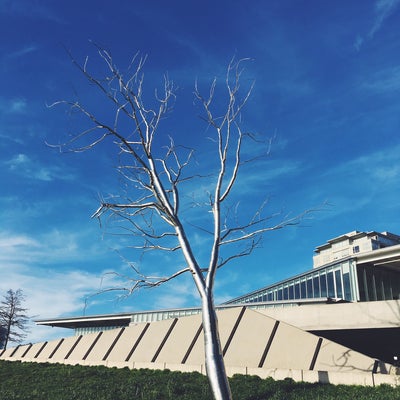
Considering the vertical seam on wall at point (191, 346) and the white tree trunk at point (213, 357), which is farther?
the vertical seam on wall at point (191, 346)

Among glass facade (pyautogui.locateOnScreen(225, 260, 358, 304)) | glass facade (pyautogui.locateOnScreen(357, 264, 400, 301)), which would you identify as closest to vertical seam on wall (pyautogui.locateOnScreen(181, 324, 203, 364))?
glass facade (pyautogui.locateOnScreen(225, 260, 358, 304))

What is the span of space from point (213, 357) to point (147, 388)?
7141mm

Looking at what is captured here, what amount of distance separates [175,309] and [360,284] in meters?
17.3

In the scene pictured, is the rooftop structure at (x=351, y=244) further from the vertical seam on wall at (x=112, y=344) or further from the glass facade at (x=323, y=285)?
the vertical seam on wall at (x=112, y=344)

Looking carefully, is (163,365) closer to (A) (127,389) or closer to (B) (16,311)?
(A) (127,389)

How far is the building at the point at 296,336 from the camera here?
15.2 m

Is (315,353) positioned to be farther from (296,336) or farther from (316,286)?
(316,286)

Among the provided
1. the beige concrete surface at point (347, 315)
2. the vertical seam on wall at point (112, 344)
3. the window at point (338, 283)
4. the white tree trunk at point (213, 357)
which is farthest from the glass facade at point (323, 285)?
the white tree trunk at point (213, 357)

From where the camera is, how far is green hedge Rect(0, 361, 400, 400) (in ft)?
38.6

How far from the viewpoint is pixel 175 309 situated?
135ft

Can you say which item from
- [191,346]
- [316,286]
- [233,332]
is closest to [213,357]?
[233,332]

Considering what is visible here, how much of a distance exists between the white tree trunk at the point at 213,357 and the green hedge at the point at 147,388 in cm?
Answer: 442

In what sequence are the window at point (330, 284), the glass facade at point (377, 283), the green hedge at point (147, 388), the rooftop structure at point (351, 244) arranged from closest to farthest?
1. the green hedge at point (147, 388)
2. the glass facade at point (377, 283)
3. the window at point (330, 284)
4. the rooftop structure at point (351, 244)

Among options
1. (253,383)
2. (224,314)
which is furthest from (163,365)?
(253,383)
